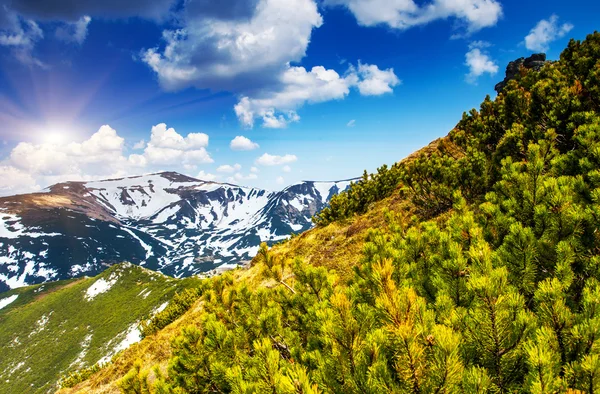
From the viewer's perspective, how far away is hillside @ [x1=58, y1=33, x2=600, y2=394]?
2182mm

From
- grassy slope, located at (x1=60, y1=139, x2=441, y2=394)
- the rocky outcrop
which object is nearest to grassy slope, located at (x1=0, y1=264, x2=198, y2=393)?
grassy slope, located at (x1=60, y1=139, x2=441, y2=394)

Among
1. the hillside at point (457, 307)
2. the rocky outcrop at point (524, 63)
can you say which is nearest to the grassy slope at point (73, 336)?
the rocky outcrop at point (524, 63)

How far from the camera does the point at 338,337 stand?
2.64m

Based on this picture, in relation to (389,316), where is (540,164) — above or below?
above

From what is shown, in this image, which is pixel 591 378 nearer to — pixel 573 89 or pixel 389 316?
pixel 389 316

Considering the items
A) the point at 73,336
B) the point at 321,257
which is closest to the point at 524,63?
the point at 321,257

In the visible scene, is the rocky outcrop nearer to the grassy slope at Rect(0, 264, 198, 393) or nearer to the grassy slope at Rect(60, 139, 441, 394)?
the grassy slope at Rect(60, 139, 441, 394)

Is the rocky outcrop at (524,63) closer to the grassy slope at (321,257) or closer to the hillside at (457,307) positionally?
the grassy slope at (321,257)

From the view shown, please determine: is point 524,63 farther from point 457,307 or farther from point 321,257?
point 457,307

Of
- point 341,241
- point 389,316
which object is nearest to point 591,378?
point 389,316

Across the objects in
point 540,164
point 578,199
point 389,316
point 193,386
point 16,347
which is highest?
point 540,164

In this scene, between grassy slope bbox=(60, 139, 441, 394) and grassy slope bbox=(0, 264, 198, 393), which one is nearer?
grassy slope bbox=(60, 139, 441, 394)

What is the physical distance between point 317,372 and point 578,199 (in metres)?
4.07

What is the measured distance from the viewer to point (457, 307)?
9.89ft
